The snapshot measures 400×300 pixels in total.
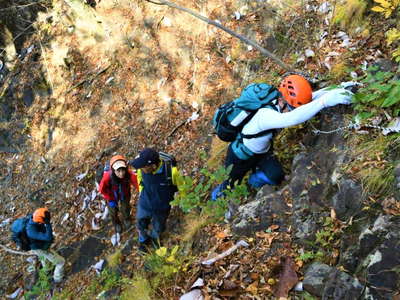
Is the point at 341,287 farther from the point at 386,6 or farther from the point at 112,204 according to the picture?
the point at 112,204

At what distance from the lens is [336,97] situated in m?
3.77

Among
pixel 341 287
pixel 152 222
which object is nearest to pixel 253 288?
pixel 341 287

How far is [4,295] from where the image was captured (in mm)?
9133

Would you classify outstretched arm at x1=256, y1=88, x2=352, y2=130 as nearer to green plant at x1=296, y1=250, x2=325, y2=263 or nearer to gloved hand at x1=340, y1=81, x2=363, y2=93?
gloved hand at x1=340, y1=81, x2=363, y2=93

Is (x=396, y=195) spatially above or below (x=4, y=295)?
above

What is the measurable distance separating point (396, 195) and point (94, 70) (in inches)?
416

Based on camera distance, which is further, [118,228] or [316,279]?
[118,228]

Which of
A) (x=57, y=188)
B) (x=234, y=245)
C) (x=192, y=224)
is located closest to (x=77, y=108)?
(x=57, y=188)

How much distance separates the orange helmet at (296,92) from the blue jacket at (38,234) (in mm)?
5420

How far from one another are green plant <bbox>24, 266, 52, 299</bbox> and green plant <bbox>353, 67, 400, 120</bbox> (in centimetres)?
735

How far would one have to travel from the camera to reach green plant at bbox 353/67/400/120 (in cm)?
347

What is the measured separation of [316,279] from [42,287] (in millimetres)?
6805

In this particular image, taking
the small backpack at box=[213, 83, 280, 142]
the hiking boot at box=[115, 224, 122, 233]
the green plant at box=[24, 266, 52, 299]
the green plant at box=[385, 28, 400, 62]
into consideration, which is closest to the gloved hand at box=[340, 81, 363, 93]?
the green plant at box=[385, 28, 400, 62]

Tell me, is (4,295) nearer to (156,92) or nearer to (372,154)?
(156,92)
